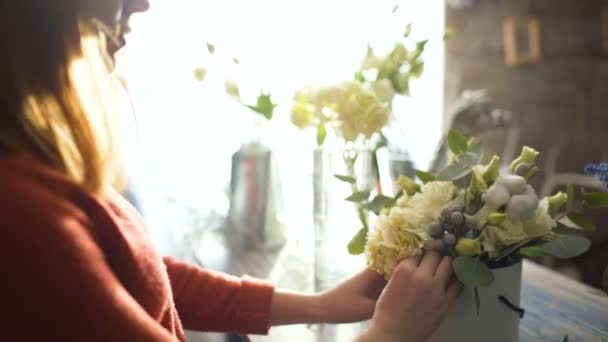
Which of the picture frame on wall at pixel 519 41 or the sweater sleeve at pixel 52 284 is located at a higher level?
the picture frame on wall at pixel 519 41

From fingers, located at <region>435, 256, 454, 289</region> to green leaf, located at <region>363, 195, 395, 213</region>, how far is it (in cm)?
14

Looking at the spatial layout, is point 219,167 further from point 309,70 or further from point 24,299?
point 24,299

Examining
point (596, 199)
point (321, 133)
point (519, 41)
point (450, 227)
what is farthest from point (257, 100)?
point (519, 41)

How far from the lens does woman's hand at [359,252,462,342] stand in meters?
0.62

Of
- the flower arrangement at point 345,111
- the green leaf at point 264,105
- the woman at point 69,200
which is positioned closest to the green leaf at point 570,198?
the woman at point 69,200

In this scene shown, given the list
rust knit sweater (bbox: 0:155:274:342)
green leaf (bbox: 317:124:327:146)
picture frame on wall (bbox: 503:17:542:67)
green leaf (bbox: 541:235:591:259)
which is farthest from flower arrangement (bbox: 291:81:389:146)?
picture frame on wall (bbox: 503:17:542:67)

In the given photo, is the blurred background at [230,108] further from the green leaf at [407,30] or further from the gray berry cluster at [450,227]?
the gray berry cluster at [450,227]

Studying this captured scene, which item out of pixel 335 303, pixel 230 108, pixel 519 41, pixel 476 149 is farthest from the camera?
pixel 519 41

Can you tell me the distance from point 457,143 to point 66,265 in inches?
19.0

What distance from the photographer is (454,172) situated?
2.27 feet

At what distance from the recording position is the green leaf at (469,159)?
0.69 m

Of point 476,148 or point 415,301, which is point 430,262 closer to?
point 415,301

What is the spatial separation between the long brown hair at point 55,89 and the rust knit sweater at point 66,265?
0.9 inches

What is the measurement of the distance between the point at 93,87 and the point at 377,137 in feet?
1.94
